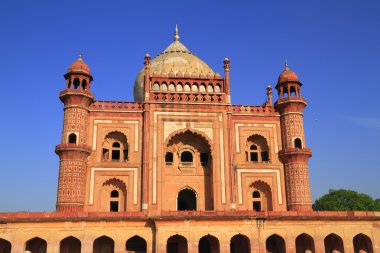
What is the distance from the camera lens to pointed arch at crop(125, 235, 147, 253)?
23203 millimetres

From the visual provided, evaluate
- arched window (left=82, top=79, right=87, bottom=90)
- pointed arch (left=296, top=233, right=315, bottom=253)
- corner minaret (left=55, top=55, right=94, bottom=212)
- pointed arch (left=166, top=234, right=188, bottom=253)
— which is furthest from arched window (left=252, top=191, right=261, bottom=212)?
arched window (left=82, top=79, right=87, bottom=90)

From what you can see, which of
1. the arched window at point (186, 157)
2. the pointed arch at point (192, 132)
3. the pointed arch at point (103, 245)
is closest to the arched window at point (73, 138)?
the pointed arch at point (192, 132)

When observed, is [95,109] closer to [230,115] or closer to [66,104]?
[66,104]

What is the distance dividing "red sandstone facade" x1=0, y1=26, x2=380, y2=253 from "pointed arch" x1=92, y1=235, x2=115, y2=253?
56mm

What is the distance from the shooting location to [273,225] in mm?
22047

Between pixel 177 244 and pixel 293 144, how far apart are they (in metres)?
10.2

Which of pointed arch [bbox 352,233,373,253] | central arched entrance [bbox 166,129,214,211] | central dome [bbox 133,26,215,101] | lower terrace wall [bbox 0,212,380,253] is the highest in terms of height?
central dome [bbox 133,26,215,101]

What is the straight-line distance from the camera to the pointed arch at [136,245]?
76.1 feet

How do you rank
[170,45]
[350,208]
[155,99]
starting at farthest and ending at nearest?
[350,208]
[170,45]
[155,99]

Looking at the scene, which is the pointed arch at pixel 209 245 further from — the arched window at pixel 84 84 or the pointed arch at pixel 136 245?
the arched window at pixel 84 84

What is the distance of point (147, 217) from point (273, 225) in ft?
23.2

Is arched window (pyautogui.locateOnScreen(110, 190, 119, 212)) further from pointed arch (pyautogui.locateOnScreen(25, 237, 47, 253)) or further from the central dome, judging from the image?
the central dome

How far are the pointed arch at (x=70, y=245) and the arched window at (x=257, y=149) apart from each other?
12.5 m

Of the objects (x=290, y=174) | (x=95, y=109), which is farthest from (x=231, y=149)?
(x=95, y=109)
